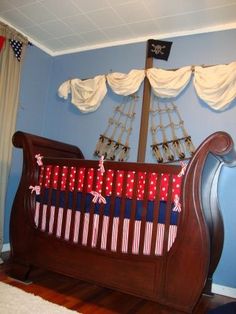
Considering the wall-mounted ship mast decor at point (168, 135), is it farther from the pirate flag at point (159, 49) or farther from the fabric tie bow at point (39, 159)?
the fabric tie bow at point (39, 159)

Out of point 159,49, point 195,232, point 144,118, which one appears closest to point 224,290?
point 195,232

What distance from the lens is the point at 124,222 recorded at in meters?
1.63

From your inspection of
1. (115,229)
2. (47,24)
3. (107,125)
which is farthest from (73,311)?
(47,24)

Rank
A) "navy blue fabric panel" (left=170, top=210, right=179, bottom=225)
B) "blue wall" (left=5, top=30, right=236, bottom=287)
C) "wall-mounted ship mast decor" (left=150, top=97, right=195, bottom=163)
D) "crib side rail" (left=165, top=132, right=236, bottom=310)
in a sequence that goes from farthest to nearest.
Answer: "wall-mounted ship mast decor" (left=150, top=97, right=195, bottom=163) < "blue wall" (left=5, top=30, right=236, bottom=287) < "navy blue fabric panel" (left=170, top=210, right=179, bottom=225) < "crib side rail" (left=165, top=132, right=236, bottom=310)

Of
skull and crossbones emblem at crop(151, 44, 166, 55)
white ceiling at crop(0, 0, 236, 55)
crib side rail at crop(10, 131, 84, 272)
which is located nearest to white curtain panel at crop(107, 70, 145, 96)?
skull and crossbones emblem at crop(151, 44, 166, 55)

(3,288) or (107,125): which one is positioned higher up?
(107,125)

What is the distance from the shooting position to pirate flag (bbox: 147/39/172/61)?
→ 254 centimetres

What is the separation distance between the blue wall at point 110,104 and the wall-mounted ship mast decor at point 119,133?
→ 6 cm

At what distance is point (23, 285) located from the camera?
1.86 meters

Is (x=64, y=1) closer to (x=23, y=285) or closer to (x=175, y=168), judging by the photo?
(x=175, y=168)

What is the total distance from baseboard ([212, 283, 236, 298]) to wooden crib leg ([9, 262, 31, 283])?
140 centimetres

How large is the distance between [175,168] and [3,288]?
4.33 ft

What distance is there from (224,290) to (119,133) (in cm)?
160

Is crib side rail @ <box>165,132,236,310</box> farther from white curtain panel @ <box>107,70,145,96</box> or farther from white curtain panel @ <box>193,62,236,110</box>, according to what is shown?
white curtain panel @ <box>107,70,145,96</box>
